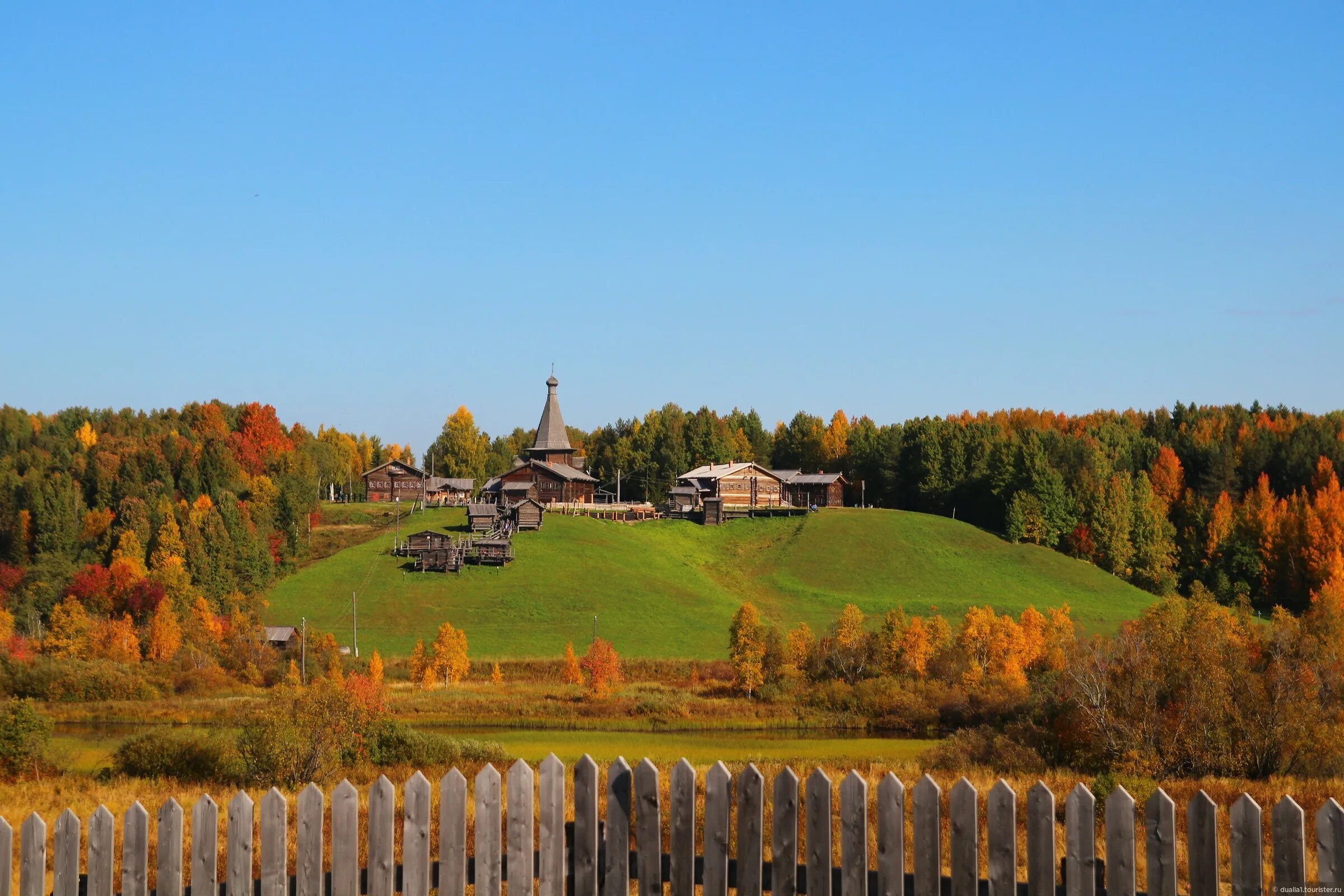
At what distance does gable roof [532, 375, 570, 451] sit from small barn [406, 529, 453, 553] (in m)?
30.1

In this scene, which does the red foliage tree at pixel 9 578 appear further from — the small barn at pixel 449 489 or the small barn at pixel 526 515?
the small barn at pixel 449 489

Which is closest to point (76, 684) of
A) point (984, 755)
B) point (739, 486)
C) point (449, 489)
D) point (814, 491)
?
point (984, 755)

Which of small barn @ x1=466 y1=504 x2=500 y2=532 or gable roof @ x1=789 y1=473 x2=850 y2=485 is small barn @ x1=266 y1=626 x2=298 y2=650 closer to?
small barn @ x1=466 y1=504 x2=500 y2=532

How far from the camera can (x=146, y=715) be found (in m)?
49.4

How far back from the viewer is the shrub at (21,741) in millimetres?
19864

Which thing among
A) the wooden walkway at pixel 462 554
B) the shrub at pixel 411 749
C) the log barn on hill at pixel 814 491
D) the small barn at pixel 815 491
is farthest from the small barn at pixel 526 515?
the shrub at pixel 411 749

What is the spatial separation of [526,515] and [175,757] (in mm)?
71965

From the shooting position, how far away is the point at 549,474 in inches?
4161

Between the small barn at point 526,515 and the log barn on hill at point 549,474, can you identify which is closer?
the small barn at point 526,515

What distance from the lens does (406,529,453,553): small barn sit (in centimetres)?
8088

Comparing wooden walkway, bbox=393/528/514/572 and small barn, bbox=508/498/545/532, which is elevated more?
small barn, bbox=508/498/545/532

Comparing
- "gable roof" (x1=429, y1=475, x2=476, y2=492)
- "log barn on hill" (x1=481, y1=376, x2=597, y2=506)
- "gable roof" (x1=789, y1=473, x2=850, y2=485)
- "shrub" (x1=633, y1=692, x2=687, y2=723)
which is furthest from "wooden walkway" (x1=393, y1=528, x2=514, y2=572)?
"gable roof" (x1=789, y1=473, x2=850, y2=485)

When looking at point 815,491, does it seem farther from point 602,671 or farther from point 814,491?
→ point 602,671

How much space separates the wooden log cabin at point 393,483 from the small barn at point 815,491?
111 ft
